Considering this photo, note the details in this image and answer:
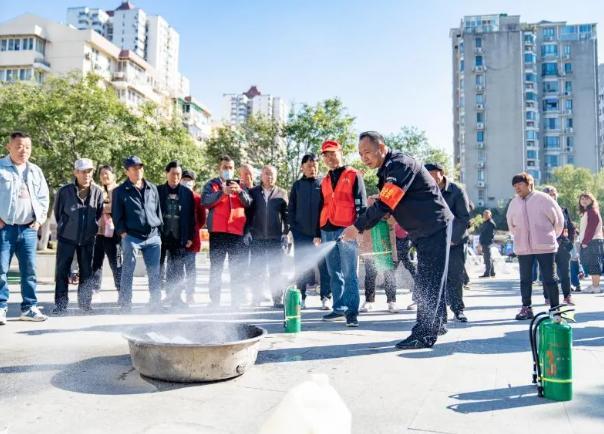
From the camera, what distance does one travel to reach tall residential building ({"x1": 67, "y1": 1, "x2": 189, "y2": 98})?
124 m

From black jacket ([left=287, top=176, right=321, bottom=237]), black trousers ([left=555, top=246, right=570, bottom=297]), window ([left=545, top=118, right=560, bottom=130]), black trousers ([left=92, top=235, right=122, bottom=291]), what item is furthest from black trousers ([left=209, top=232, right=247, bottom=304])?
window ([left=545, top=118, right=560, bottom=130])

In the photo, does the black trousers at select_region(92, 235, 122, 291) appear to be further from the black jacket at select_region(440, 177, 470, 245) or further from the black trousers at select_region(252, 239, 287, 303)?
the black jacket at select_region(440, 177, 470, 245)

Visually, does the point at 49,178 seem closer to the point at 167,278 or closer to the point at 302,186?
the point at 167,278

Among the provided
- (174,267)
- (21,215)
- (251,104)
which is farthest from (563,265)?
(251,104)

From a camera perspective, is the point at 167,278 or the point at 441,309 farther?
the point at 167,278

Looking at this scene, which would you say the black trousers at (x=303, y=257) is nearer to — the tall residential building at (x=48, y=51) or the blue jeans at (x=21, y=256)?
the blue jeans at (x=21, y=256)

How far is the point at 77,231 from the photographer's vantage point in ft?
21.4

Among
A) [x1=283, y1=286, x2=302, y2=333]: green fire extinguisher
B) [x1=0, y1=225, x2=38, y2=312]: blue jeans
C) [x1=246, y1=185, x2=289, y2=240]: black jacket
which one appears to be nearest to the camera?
[x1=283, y1=286, x2=302, y2=333]: green fire extinguisher

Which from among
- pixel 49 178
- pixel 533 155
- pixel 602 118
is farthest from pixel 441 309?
pixel 602 118

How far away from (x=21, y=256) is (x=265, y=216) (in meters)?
3.13

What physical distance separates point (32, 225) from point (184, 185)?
92.7 inches

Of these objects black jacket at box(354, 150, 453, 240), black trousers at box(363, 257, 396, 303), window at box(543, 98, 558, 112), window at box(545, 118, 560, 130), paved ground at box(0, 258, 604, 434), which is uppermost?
window at box(543, 98, 558, 112)

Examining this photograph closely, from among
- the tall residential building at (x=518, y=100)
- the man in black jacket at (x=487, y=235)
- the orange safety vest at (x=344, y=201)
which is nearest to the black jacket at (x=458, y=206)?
the orange safety vest at (x=344, y=201)

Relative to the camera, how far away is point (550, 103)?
86.3m
